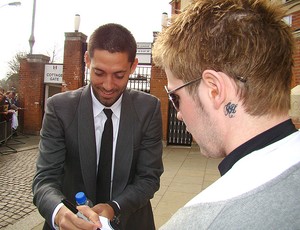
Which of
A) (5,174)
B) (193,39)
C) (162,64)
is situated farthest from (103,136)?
(5,174)

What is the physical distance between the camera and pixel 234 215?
68 centimetres

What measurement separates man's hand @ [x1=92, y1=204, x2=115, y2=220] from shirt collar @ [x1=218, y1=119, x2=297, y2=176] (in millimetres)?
891

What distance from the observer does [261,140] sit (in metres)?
0.92

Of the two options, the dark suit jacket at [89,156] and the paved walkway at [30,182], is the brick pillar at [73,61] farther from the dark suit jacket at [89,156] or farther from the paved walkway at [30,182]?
the dark suit jacket at [89,156]

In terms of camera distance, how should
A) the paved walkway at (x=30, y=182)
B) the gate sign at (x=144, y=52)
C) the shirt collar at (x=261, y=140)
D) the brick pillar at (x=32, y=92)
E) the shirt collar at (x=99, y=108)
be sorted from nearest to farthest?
the shirt collar at (x=261, y=140) → the shirt collar at (x=99, y=108) → the paved walkway at (x=30, y=182) → the gate sign at (x=144, y=52) → the brick pillar at (x=32, y=92)

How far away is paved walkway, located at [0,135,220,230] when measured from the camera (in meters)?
4.76

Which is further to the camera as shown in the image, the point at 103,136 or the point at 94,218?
the point at 103,136

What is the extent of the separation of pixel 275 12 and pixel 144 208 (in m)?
1.52

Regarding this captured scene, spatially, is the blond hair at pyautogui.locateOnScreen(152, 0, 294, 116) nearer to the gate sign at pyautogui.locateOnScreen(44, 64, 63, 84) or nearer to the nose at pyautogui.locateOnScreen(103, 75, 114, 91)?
the nose at pyautogui.locateOnScreen(103, 75, 114, 91)

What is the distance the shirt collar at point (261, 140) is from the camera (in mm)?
909

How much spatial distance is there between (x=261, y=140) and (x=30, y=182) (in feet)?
21.9

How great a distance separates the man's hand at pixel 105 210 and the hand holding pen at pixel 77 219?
16 centimetres

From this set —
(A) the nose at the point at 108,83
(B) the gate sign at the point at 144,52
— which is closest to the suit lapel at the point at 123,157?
(A) the nose at the point at 108,83

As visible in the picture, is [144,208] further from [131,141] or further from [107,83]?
[107,83]
